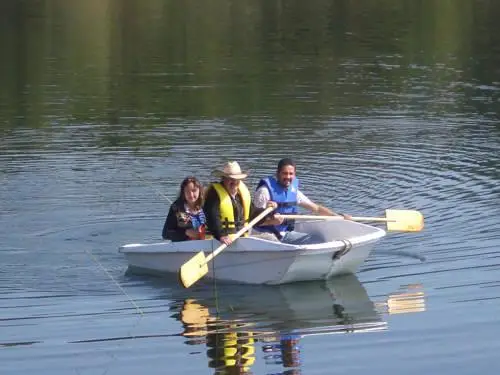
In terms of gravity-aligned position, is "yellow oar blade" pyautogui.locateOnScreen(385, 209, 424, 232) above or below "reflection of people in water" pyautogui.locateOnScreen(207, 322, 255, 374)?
above

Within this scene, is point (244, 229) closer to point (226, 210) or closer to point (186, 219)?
point (226, 210)

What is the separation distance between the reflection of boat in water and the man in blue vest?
0.82m

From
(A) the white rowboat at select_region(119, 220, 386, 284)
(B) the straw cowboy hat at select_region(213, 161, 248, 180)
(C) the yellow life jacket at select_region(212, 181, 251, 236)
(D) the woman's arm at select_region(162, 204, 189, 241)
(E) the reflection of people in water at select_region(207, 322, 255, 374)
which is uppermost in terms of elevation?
(B) the straw cowboy hat at select_region(213, 161, 248, 180)

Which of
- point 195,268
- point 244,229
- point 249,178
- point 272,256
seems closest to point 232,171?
point 244,229

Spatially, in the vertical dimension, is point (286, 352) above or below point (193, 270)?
below

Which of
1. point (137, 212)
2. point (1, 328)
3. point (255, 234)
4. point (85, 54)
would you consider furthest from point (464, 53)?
point (1, 328)

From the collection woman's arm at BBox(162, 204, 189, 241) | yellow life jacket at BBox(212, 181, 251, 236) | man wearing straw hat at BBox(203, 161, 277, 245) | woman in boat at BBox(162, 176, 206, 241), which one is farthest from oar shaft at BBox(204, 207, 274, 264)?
woman's arm at BBox(162, 204, 189, 241)

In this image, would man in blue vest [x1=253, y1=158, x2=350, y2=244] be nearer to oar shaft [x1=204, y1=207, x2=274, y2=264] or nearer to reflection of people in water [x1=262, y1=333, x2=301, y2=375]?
oar shaft [x1=204, y1=207, x2=274, y2=264]

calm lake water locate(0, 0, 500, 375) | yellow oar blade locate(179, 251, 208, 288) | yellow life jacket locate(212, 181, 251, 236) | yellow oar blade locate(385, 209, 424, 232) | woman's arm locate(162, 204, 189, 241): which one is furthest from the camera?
yellow oar blade locate(385, 209, 424, 232)

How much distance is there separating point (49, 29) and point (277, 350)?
34.9m

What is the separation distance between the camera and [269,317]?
1389 cm

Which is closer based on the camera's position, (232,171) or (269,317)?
(269,317)

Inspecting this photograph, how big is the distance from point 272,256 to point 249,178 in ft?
21.8

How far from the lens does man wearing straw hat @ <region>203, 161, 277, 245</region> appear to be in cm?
1508
